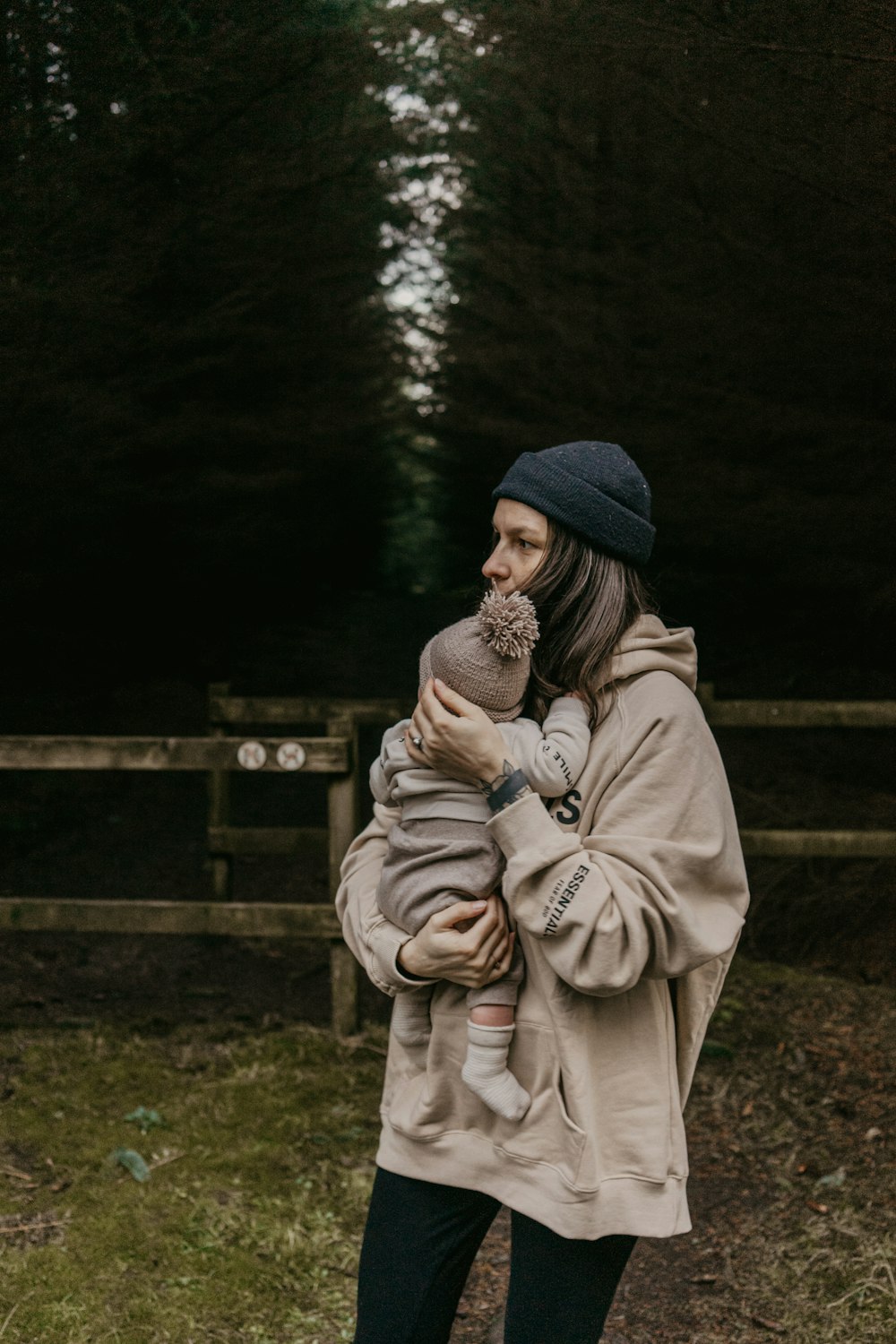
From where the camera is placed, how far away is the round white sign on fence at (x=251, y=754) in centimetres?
429

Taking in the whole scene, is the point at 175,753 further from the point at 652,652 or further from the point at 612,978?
the point at 612,978

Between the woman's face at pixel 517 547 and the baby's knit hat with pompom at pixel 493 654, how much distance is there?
0.10ft

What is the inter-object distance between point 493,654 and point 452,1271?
93cm

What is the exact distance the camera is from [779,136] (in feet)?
10.3

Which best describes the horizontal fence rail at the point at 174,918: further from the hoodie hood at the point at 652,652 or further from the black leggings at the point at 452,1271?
the hoodie hood at the point at 652,652

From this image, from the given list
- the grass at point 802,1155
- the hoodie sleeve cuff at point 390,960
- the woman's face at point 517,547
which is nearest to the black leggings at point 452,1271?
the hoodie sleeve cuff at point 390,960

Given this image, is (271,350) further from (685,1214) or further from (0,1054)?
(685,1214)

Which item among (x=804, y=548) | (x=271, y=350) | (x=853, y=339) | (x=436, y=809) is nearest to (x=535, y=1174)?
(x=436, y=809)

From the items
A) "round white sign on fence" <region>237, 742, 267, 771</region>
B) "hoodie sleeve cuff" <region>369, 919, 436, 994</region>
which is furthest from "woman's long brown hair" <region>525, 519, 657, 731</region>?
"round white sign on fence" <region>237, 742, 267, 771</region>

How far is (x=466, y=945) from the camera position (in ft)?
5.32

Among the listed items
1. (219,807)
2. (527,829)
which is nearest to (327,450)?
(219,807)

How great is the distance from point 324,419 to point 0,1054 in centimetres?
470

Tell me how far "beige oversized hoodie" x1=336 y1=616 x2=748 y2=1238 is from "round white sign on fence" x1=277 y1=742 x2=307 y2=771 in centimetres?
259

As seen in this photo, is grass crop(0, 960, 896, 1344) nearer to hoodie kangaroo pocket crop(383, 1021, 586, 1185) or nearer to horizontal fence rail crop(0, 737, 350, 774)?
horizontal fence rail crop(0, 737, 350, 774)
